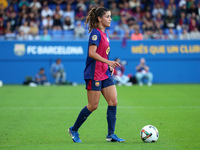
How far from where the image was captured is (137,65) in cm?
2438

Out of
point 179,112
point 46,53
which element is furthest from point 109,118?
point 46,53

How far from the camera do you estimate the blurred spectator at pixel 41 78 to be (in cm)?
2288

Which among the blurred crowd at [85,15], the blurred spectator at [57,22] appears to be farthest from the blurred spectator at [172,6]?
the blurred spectator at [57,22]

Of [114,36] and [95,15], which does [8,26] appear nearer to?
[114,36]

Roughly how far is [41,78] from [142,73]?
603 cm

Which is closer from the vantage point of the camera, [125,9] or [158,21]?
[158,21]

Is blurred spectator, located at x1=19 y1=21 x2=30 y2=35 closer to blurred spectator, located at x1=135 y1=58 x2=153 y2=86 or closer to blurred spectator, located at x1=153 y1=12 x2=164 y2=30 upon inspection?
blurred spectator, located at x1=135 y1=58 x2=153 y2=86

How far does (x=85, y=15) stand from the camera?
25.1 meters

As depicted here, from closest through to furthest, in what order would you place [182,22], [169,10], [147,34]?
[147,34] → [182,22] → [169,10]

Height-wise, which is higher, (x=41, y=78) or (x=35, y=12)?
(x=35, y=12)

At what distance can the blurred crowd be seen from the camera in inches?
939

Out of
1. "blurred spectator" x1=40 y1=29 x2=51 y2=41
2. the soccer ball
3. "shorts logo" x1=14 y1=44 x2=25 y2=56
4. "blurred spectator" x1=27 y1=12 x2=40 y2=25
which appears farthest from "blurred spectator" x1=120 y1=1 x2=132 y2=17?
the soccer ball

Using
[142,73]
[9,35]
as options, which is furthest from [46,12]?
[142,73]

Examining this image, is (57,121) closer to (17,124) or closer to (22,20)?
(17,124)
